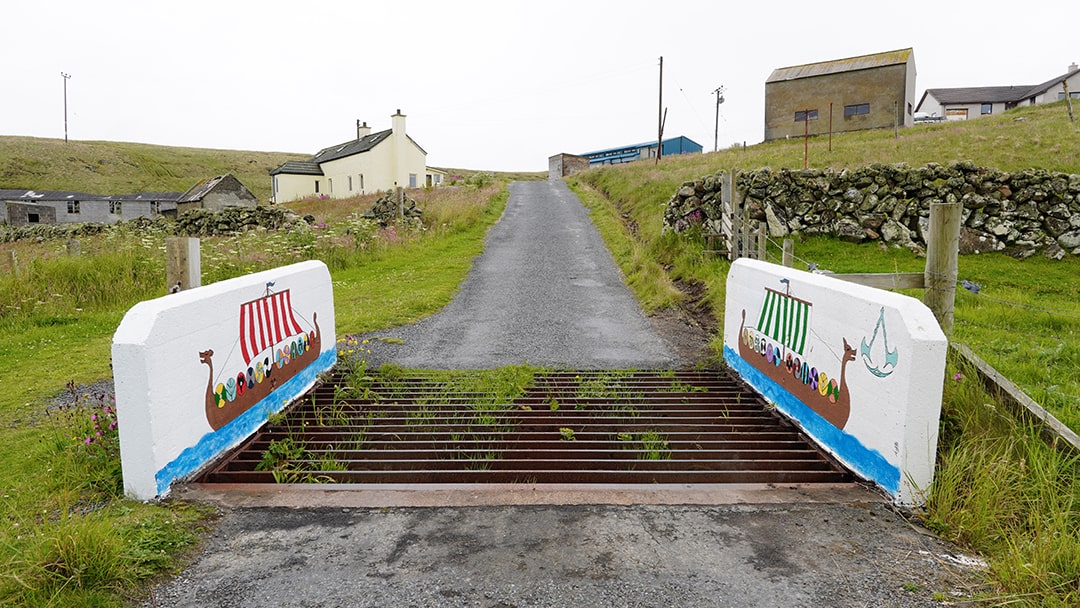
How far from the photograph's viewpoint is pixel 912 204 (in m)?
13.3

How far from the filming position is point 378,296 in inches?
468

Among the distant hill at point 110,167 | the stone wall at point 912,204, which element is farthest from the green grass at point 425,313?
Result: the distant hill at point 110,167

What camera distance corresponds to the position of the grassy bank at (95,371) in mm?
2834

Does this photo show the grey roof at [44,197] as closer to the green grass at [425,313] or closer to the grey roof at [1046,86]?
the green grass at [425,313]

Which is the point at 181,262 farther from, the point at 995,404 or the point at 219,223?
the point at 219,223

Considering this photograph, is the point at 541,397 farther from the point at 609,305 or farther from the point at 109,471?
the point at 609,305

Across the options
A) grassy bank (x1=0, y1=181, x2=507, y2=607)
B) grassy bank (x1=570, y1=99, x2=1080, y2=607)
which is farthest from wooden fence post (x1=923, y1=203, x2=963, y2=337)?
grassy bank (x1=0, y1=181, x2=507, y2=607)

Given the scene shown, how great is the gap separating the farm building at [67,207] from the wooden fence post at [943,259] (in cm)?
5837

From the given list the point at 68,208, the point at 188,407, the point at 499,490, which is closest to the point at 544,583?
the point at 499,490

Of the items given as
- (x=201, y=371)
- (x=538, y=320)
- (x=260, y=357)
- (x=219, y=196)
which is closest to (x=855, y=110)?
(x=538, y=320)

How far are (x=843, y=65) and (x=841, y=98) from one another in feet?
7.15

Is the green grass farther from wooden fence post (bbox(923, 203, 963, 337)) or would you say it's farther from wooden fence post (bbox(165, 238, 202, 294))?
wooden fence post (bbox(165, 238, 202, 294))

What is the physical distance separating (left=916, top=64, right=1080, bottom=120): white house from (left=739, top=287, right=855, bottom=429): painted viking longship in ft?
219

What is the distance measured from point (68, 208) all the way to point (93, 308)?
54137mm
